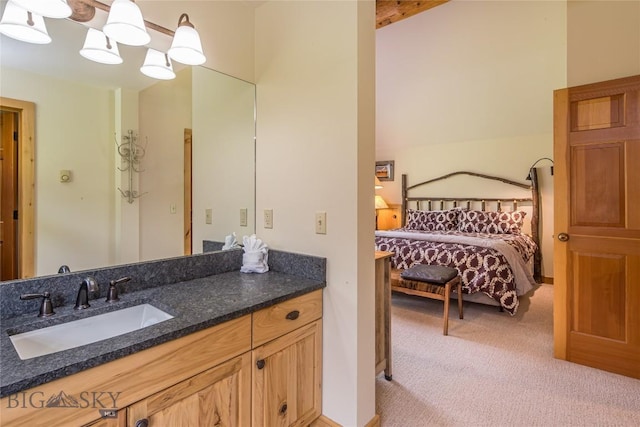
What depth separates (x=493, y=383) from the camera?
Result: 7.20 ft

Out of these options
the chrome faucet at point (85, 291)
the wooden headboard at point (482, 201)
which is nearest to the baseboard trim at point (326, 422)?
the chrome faucet at point (85, 291)

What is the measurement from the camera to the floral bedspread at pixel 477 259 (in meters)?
3.24

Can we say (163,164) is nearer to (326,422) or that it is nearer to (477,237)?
(326,422)

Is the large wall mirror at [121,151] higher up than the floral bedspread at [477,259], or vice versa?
the large wall mirror at [121,151]

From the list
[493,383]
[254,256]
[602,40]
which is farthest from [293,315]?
[602,40]

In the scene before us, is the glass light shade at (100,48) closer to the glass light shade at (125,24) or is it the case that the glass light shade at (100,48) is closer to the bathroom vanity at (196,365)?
the glass light shade at (125,24)

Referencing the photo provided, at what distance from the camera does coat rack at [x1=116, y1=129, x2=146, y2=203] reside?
151 centimetres

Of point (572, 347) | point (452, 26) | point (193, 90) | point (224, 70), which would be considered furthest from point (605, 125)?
point (193, 90)

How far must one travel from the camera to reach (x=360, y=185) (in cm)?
155

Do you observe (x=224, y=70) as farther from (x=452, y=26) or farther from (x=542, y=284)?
(x=542, y=284)

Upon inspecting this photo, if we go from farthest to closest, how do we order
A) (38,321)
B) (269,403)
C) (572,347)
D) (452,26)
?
(452,26) < (572,347) < (269,403) < (38,321)

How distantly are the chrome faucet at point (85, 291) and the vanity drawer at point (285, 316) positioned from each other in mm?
627

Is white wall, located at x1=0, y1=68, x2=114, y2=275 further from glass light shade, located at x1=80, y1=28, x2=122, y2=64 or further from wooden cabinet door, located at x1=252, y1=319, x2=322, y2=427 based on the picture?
wooden cabinet door, located at x1=252, y1=319, x2=322, y2=427

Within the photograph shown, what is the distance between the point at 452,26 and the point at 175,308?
4253 millimetres
